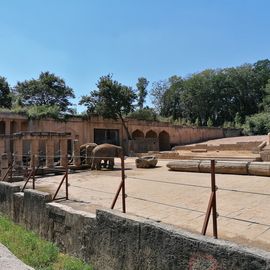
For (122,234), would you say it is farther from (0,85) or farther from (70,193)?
(0,85)

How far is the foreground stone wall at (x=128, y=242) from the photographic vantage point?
3.27 metres

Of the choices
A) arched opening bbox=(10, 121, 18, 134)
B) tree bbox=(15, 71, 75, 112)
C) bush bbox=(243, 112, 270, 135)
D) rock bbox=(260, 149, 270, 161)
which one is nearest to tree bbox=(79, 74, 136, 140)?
arched opening bbox=(10, 121, 18, 134)

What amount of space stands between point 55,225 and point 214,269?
12.7 feet

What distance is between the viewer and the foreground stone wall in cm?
327

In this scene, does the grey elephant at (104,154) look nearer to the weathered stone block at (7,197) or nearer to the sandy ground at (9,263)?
the weathered stone block at (7,197)

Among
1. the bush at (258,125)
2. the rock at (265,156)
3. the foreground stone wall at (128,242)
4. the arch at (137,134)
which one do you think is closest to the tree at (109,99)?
the arch at (137,134)

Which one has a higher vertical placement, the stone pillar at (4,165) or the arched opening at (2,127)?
the arched opening at (2,127)

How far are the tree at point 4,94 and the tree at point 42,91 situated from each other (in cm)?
176

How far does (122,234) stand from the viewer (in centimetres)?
460

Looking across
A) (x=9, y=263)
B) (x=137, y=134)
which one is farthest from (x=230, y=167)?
(x=137, y=134)

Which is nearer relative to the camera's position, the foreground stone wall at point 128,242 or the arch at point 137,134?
the foreground stone wall at point 128,242

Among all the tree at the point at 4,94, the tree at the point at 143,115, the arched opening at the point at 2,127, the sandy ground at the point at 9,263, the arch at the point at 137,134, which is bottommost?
the sandy ground at the point at 9,263

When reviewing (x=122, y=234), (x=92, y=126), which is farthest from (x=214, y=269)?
(x=92, y=126)

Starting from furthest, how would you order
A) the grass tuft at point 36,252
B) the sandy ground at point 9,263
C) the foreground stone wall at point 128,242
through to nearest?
the grass tuft at point 36,252, the foreground stone wall at point 128,242, the sandy ground at point 9,263
